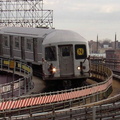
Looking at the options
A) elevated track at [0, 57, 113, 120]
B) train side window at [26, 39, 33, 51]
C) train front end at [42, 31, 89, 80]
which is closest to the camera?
elevated track at [0, 57, 113, 120]

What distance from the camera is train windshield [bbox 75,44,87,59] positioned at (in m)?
20.1

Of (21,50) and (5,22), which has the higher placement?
(5,22)

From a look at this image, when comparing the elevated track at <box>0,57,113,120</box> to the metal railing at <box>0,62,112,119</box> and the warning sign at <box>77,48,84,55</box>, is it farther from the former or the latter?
the warning sign at <box>77,48,84,55</box>

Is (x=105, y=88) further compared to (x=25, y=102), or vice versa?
(x=105, y=88)

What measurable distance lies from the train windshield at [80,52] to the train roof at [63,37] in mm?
439

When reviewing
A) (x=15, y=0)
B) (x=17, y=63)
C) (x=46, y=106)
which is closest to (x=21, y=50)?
(x=17, y=63)

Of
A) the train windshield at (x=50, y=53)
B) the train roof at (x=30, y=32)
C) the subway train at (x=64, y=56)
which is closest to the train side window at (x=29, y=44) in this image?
the train roof at (x=30, y=32)

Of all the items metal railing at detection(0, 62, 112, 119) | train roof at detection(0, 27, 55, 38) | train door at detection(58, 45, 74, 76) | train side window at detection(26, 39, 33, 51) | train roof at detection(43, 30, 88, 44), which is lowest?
metal railing at detection(0, 62, 112, 119)

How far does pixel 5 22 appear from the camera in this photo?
5372 cm

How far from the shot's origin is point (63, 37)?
2027 cm

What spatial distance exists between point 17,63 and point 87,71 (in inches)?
324

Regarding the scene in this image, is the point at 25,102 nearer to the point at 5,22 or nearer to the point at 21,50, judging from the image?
the point at 21,50

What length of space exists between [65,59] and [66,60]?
95 millimetres

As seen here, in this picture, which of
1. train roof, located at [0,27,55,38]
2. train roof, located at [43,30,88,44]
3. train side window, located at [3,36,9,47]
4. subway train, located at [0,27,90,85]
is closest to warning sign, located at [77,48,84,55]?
subway train, located at [0,27,90,85]
